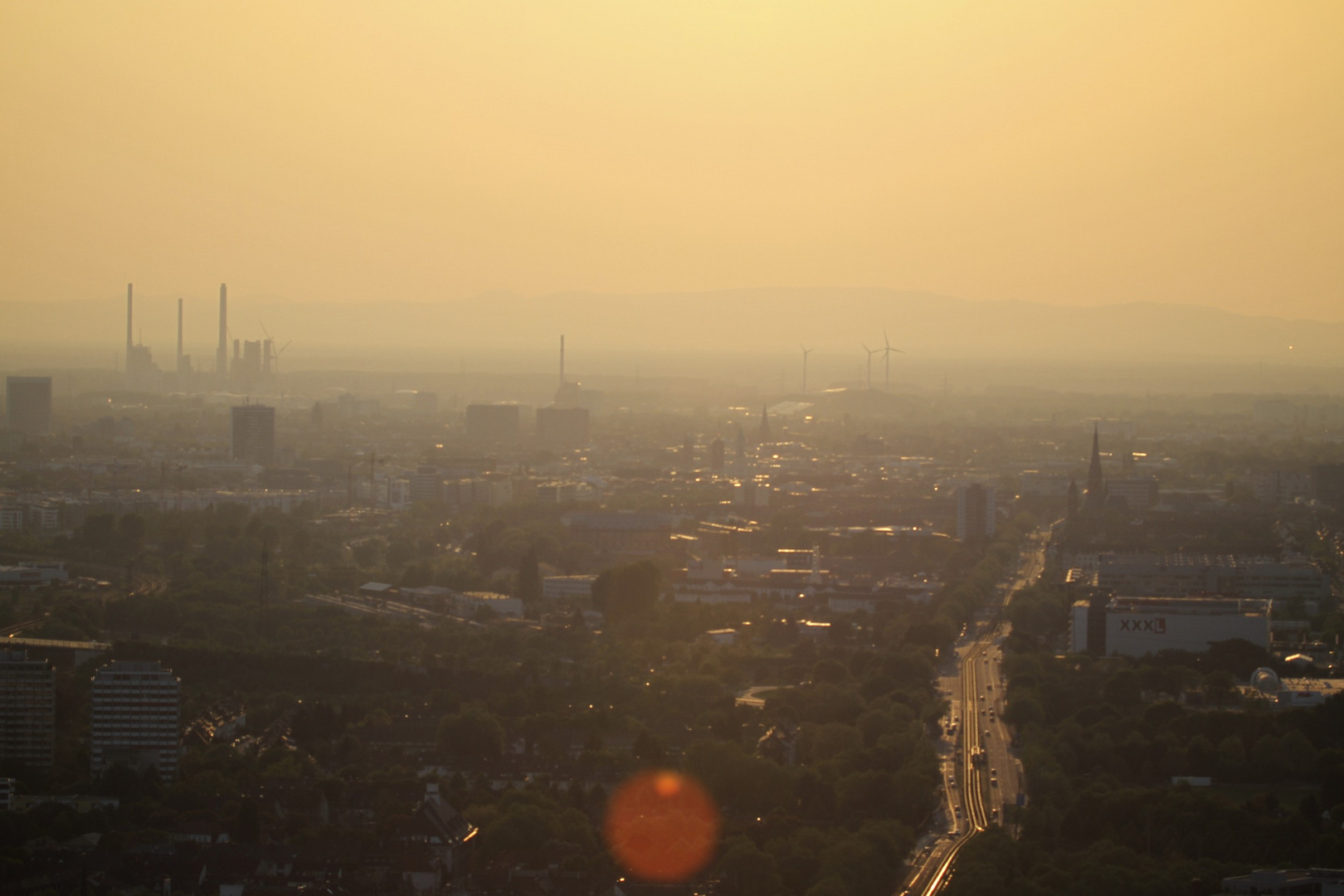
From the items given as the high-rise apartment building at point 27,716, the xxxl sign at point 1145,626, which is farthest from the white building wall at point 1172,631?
the high-rise apartment building at point 27,716

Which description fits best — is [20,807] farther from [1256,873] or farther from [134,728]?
[1256,873]

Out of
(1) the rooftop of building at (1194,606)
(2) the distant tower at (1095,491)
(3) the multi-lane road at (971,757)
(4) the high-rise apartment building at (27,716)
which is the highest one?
(2) the distant tower at (1095,491)

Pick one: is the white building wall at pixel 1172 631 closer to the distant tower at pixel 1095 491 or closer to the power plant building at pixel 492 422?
the distant tower at pixel 1095 491

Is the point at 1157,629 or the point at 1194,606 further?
the point at 1194,606

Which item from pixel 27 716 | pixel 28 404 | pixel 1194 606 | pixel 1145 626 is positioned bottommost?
pixel 27 716

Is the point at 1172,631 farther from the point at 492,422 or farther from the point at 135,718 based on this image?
the point at 492,422

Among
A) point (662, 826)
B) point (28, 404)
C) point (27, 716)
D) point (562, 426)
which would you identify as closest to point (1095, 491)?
point (662, 826)

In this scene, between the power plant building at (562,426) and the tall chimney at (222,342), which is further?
the tall chimney at (222,342)
